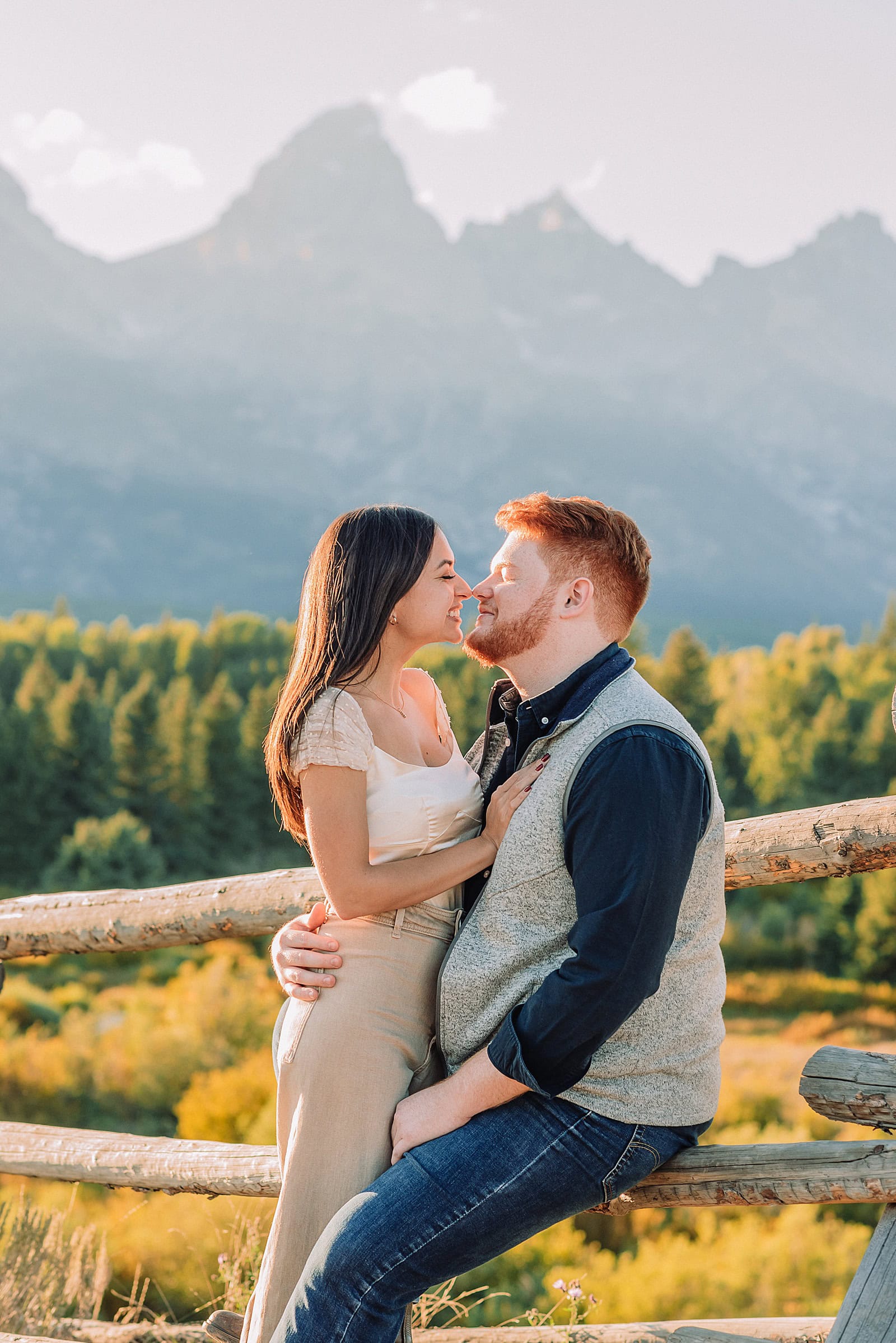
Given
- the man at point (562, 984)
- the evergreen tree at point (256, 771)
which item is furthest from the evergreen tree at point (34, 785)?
the man at point (562, 984)

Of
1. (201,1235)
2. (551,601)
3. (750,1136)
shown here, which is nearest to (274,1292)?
(551,601)

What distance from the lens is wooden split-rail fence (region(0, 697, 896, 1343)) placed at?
218cm

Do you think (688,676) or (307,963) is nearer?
(307,963)

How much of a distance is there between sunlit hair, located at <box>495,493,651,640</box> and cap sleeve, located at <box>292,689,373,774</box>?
0.51 m

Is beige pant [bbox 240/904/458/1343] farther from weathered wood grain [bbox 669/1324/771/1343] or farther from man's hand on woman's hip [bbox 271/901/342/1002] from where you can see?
weathered wood grain [bbox 669/1324/771/1343]

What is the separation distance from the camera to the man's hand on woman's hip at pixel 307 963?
2.20 metres

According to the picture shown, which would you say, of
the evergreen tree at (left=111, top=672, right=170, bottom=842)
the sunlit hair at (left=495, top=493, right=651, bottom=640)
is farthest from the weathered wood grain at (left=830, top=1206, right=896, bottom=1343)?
the evergreen tree at (left=111, top=672, right=170, bottom=842)

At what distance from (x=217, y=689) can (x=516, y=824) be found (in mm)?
28498

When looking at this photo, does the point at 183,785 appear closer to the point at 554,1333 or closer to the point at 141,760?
the point at 141,760

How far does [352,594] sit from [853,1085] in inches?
54.7

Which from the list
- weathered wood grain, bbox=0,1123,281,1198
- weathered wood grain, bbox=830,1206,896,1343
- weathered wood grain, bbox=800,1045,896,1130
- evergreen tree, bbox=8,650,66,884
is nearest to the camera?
weathered wood grain, bbox=830,1206,896,1343

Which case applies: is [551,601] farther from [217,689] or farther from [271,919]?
[217,689]

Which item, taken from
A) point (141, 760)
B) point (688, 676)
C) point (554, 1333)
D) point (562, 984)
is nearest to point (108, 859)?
point (141, 760)

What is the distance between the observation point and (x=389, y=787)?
7.42 feet
